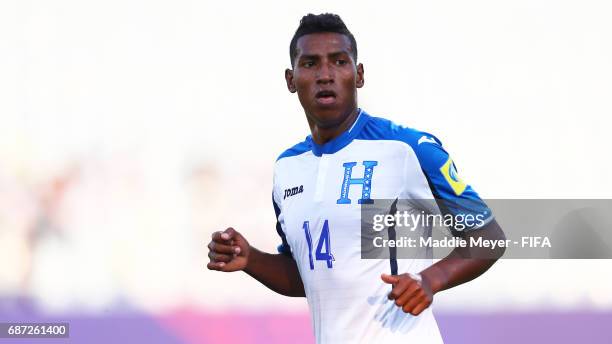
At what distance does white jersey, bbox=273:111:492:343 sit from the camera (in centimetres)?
349

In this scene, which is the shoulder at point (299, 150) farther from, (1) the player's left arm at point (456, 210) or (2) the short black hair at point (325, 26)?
(1) the player's left arm at point (456, 210)

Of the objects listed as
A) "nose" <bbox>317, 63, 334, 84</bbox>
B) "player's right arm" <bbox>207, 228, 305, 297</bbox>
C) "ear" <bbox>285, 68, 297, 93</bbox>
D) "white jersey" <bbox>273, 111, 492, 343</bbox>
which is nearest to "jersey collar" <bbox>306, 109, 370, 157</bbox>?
"white jersey" <bbox>273, 111, 492, 343</bbox>

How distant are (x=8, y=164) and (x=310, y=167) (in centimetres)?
413

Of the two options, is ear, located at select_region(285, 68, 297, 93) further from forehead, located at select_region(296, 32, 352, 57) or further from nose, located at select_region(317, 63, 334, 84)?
nose, located at select_region(317, 63, 334, 84)

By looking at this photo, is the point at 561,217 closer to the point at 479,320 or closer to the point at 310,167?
the point at 479,320

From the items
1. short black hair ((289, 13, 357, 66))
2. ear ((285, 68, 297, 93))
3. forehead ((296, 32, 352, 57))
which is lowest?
ear ((285, 68, 297, 93))

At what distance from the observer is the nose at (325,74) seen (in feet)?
12.2

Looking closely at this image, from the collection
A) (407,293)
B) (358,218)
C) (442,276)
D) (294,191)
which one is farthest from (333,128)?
(407,293)

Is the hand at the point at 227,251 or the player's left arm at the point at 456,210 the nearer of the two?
the player's left arm at the point at 456,210

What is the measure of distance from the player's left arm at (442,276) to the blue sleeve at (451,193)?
5 cm

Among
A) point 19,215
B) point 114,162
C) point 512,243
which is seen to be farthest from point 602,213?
point 19,215

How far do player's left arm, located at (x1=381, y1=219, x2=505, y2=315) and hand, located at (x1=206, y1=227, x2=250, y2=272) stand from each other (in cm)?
92

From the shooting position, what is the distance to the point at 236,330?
21.9 feet

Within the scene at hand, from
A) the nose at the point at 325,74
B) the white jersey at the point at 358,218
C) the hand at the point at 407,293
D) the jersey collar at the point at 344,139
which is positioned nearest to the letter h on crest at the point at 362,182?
the white jersey at the point at 358,218
